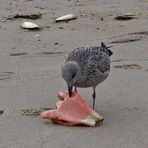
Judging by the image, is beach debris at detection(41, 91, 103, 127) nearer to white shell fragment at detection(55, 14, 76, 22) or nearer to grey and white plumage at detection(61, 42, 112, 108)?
grey and white plumage at detection(61, 42, 112, 108)

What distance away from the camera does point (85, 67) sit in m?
6.25

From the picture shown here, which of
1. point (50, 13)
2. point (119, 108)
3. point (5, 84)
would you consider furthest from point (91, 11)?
point (119, 108)

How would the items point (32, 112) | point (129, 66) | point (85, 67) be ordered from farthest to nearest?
point (129, 66) → point (32, 112) → point (85, 67)

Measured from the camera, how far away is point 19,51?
8.87m

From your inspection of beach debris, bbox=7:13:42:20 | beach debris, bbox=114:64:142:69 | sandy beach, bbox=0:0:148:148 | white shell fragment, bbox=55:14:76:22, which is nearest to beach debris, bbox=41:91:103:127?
sandy beach, bbox=0:0:148:148

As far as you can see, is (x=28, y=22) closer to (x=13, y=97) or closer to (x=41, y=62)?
(x=41, y=62)

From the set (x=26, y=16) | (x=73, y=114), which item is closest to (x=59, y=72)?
(x=73, y=114)

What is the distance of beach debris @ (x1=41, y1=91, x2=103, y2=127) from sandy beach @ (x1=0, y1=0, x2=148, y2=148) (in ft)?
0.22

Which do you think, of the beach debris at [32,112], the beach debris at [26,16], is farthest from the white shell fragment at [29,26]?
the beach debris at [32,112]

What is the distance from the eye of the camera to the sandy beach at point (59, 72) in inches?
223

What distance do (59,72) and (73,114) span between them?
5.86 ft

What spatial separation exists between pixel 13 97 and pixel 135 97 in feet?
4.43

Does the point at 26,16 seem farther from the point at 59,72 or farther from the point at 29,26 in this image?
the point at 59,72

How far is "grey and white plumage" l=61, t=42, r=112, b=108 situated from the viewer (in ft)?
19.8
